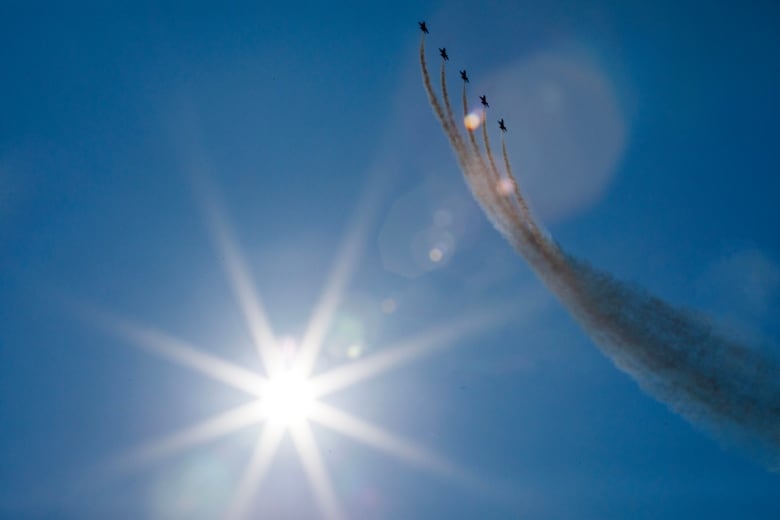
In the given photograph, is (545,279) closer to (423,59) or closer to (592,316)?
(592,316)

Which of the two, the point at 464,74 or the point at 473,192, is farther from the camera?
the point at 464,74

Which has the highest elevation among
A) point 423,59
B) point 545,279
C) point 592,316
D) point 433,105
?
point 423,59

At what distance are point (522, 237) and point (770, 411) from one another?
109ft

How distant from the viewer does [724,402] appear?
53938mm

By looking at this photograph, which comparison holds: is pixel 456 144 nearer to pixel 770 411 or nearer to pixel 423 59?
pixel 423 59

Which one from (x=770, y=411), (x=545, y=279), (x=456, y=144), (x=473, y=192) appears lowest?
(x=770, y=411)

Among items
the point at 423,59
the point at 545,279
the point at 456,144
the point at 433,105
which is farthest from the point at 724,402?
the point at 423,59

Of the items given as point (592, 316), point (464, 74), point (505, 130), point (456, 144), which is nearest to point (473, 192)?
point (456, 144)

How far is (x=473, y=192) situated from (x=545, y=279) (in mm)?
12853

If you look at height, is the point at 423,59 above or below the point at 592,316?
above

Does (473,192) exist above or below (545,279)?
above

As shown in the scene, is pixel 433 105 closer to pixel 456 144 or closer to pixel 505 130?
pixel 456 144

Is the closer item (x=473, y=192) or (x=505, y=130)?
(x=473, y=192)

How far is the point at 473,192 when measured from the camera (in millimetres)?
51656
